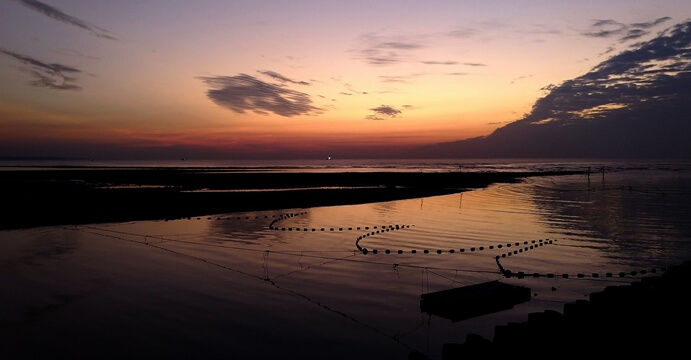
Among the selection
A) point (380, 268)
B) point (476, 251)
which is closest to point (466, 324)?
point (380, 268)

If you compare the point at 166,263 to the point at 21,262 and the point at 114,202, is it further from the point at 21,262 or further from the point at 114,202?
the point at 114,202

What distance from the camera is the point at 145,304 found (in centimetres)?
1362

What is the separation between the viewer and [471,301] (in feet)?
41.5

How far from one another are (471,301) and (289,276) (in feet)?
22.3

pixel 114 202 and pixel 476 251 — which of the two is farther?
pixel 114 202

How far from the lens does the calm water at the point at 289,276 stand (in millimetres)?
10984

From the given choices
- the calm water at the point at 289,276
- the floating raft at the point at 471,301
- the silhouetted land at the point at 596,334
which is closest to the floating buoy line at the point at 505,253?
the calm water at the point at 289,276

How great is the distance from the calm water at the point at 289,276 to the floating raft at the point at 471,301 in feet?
0.79

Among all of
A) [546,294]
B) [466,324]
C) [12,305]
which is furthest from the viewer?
[546,294]

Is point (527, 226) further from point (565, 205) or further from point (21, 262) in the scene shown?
point (21, 262)

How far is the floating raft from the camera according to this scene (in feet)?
40.8

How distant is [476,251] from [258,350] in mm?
13645

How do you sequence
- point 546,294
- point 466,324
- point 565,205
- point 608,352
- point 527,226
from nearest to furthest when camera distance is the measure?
point 608,352
point 466,324
point 546,294
point 527,226
point 565,205

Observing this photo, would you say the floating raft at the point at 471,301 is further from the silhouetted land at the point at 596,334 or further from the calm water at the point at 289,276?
the silhouetted land at the point at 596,334
